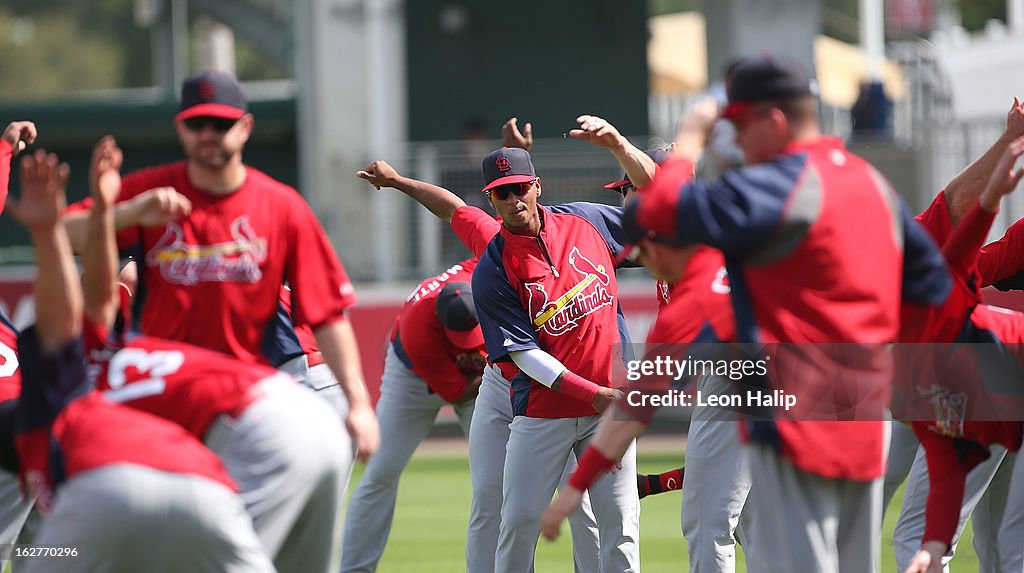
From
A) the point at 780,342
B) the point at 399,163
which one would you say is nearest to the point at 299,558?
the point at 780,342

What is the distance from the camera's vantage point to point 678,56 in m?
29.1

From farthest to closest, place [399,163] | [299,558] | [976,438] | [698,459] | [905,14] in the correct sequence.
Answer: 1. [905,14]
2. [399,163]
3. [698,459]
4. [976,438]
5. [299,558]

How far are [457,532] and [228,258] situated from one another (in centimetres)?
555

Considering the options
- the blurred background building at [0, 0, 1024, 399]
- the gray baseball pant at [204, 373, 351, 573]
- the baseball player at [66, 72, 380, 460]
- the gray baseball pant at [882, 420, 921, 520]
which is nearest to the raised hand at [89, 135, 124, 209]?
the baseball player at [66, 72, 380, 460]

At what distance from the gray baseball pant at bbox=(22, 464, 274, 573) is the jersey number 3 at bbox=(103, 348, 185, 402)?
17.0 inches

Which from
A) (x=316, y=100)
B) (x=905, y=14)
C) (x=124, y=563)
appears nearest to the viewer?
(x=124, y=563)

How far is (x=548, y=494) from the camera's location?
22.5 ft

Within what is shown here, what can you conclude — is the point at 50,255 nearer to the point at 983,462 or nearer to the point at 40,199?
the point at 40,199

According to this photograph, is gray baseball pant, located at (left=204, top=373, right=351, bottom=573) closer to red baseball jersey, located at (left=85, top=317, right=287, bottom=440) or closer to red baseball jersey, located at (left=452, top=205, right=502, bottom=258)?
red baseball jersey, located at (left=85, top=317, right=287, bottom=440)

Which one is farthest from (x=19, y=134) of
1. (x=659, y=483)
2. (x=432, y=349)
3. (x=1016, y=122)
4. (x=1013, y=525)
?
(x=1013, y=525)

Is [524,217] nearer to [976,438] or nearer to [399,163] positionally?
[976,438]

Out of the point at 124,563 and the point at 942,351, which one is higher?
the point at 942,351

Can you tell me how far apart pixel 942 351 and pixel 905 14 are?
81.3ft

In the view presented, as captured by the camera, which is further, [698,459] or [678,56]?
[678,56]
